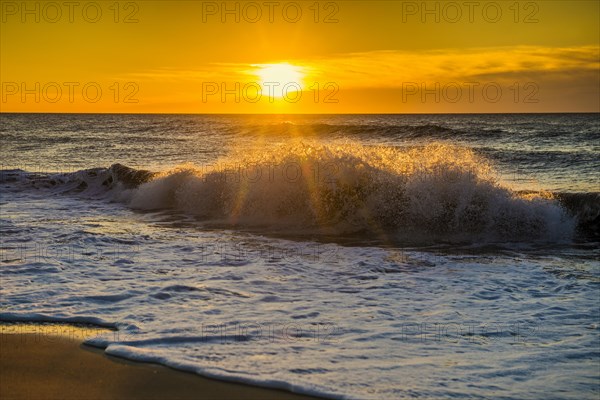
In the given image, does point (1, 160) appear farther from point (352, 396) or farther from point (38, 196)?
point (352, 396)

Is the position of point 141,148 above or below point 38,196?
above

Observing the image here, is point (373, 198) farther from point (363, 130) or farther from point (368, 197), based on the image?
point (363, 130)

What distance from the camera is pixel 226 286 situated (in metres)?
6.29

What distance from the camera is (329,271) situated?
7.17m

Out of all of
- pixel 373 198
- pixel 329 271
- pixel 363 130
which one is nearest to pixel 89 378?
pixel 329 271

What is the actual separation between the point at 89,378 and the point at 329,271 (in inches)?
142

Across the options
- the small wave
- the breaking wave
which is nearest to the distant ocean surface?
the breaking wave

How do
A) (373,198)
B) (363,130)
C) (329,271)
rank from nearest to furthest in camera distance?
(329,271) < (373,198) < (363,130)

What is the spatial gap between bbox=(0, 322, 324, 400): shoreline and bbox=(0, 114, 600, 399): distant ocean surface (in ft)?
0.41

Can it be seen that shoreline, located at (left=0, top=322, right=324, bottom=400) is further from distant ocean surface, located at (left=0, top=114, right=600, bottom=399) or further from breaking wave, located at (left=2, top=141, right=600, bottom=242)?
breaking wave, located at (left=2, top=141, right=600, bottom=242)

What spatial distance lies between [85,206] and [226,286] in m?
8.10

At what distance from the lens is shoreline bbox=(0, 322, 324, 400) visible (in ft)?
12.3

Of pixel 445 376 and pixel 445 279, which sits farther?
pixel 445 279

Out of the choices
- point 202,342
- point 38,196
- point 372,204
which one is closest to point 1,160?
point 38,196
